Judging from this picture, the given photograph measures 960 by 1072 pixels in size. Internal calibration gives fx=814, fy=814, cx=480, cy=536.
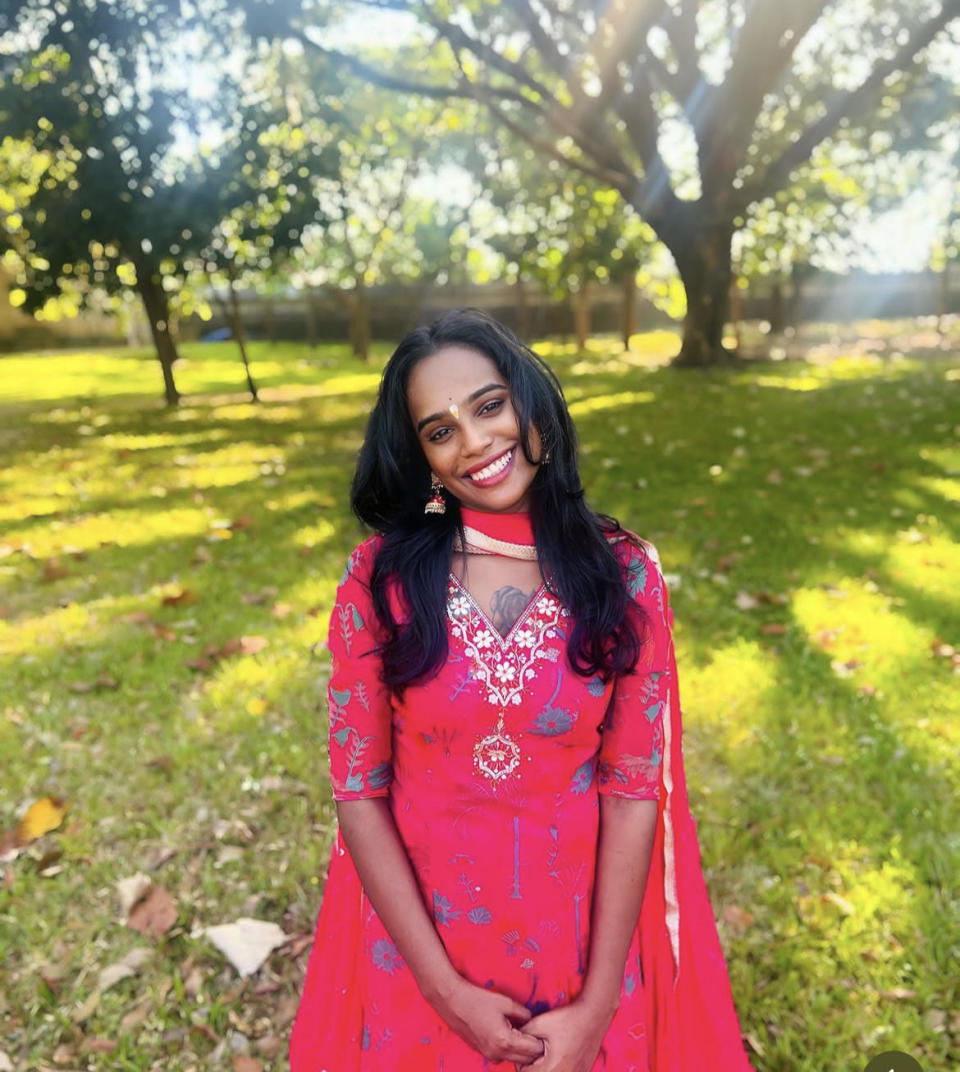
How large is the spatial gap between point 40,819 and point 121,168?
12201 millimetres

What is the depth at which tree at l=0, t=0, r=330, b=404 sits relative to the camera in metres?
11.4

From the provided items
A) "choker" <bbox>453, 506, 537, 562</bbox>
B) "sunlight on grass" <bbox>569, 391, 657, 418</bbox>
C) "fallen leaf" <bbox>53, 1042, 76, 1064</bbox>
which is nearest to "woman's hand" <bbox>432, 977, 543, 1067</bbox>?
"choker" <bbox>453, 506, 537, 562</bbox>

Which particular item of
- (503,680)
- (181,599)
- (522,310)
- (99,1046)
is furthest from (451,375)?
(522,310)

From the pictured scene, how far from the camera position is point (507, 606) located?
1503 millimetres

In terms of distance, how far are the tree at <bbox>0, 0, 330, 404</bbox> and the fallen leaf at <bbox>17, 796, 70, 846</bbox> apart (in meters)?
10.2

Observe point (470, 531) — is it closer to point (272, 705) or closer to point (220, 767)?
point (220, 767)

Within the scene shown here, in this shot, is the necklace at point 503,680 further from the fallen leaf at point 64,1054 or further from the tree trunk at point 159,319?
the tree trunk at point 159,319

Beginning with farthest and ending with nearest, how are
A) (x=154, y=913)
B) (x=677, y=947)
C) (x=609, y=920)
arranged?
1. (x=154, y=913)
2. (x=677, y=947)
3. (x=609, y=920)

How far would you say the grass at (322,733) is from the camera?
2369 millimetres

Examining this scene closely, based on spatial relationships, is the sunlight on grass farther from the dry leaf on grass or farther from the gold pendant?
the gold pendant

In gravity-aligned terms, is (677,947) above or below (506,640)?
below

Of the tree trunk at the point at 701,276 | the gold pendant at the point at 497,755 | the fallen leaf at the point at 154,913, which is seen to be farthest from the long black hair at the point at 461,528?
the tree trunk at the point at 701,276

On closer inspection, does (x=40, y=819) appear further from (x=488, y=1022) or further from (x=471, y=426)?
(x=471, y=426)

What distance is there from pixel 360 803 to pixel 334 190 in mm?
15532
